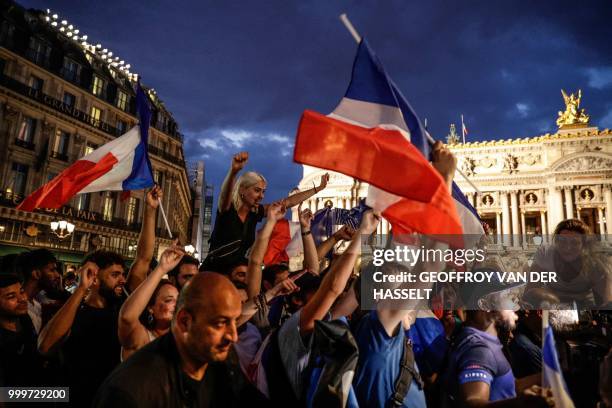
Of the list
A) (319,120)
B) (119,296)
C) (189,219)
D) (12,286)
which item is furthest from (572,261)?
(189,219)

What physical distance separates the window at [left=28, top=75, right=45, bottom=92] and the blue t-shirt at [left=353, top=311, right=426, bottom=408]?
31.1 m

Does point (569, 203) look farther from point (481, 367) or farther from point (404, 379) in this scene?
point (404, 379)

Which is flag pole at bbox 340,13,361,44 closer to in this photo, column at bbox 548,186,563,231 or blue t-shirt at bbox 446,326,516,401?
blue t-shirt at bbox 446,326,516,401

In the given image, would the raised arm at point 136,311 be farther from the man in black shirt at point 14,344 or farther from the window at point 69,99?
the window at point 69,99

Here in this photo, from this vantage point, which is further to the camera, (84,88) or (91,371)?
(84,88)

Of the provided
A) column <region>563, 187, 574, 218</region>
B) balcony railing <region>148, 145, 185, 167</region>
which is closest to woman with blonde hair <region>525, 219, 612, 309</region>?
balcony railing <region>148, 145, 185, 167</region>

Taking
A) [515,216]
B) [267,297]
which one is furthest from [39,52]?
[515,216]

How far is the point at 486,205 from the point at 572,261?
4552 cm

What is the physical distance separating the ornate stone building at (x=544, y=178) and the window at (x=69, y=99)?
80.4 ft

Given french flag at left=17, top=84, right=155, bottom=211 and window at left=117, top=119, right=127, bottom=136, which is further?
window at left=117, top=119, right=127, bottom=136

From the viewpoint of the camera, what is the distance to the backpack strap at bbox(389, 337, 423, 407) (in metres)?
2.54

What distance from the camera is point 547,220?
42812mm

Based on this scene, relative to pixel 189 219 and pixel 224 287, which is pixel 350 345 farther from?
pixel 189 219

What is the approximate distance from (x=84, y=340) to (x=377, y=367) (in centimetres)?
250
